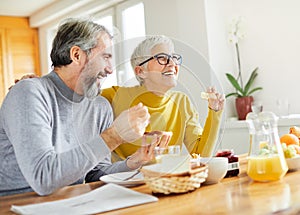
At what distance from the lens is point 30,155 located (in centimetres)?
125

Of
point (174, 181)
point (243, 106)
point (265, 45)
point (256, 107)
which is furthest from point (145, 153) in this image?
point (265, 45)

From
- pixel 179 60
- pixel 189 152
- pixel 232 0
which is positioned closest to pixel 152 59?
pixel 179 60

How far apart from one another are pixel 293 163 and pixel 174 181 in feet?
1.58

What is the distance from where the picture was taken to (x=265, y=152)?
50.9 inches

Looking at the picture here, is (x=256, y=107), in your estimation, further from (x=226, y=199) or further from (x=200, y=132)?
(x=226, y=199)

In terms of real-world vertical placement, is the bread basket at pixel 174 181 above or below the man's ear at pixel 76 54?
below

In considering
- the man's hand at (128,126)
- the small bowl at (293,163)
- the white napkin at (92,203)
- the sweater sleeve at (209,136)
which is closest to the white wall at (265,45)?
the small bowl at (293,163)

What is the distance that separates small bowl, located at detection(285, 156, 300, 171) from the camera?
1418mm

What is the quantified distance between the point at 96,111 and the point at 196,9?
2099 millimetres

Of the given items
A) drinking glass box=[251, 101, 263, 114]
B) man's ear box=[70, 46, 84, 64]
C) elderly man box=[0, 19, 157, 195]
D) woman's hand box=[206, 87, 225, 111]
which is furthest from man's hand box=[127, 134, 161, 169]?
drinking glass box=[251, 101, 263, 114]

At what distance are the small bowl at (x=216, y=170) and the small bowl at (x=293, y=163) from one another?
0.81 feet

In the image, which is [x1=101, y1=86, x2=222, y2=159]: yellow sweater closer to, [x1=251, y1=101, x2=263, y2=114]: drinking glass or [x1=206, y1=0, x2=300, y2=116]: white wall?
[x1=251, y1=101, x2=263, y2=114]: drinking glass

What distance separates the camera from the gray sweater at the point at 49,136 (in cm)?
125

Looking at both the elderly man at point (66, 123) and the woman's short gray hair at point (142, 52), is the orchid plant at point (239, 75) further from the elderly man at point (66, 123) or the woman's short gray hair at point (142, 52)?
the woman's short gray hair at point (142, 52)
